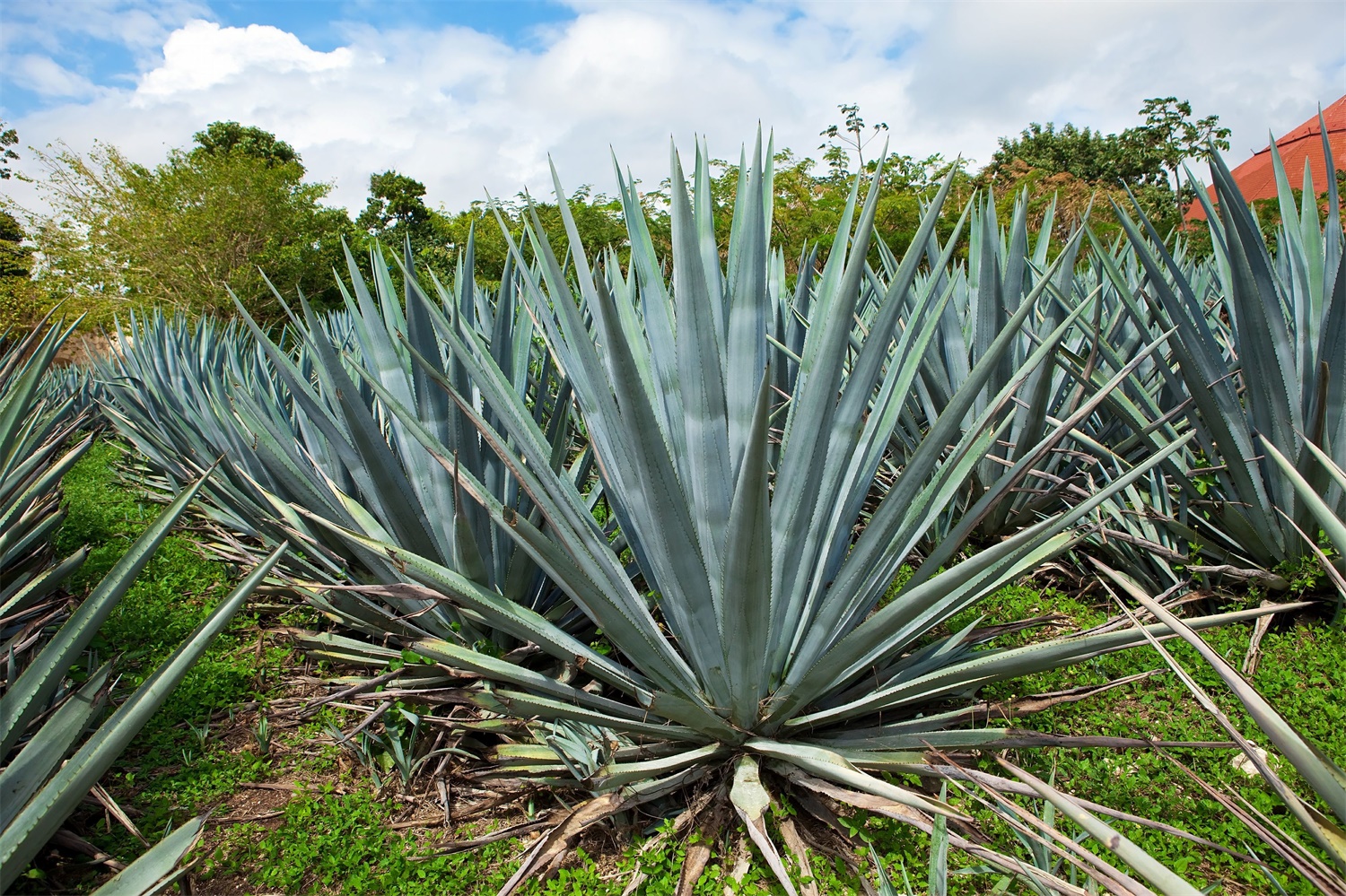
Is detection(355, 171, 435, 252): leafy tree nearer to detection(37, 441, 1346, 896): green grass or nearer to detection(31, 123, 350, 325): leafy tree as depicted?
detection(31, 123, 350, 325): leafy tree

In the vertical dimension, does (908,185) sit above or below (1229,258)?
above

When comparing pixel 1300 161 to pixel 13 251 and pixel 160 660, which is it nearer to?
pixel 160 660

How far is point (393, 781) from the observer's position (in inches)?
83.6

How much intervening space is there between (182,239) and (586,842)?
21677 millimetres

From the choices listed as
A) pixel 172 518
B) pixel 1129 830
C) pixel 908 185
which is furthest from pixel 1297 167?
pixel 172 518

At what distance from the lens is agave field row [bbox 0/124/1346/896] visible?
148 centimetres

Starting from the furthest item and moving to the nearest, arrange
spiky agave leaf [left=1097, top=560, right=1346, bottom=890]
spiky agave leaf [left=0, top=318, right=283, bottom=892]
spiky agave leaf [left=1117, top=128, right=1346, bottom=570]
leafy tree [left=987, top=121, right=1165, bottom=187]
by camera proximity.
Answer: leafy tree [left=987, top=121, right=1165, bottom=187]
spiky agave leaf [left=1117, top=128, right=1346, bottom=570]
spiky agave leaf [left=0, top=318, right=283, bottom=892]
spiky agave leaf [left=1097, top=560, right=1346, bottom=890]

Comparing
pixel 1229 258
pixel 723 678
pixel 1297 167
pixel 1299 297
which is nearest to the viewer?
pixel 723 678

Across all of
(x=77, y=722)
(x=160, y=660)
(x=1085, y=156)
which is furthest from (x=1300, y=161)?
(x=77, y=722)

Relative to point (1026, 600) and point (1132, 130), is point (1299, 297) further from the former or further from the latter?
point (1132, 130)

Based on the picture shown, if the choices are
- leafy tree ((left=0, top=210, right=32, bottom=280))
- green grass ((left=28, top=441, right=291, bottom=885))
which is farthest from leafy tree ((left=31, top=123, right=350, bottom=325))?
green grass ((left=28, top=441, right=291, bottom=885))

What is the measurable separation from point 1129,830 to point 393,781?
1.84 metres

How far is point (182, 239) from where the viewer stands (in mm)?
18938

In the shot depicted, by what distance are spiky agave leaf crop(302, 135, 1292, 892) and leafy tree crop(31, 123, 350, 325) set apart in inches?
780
